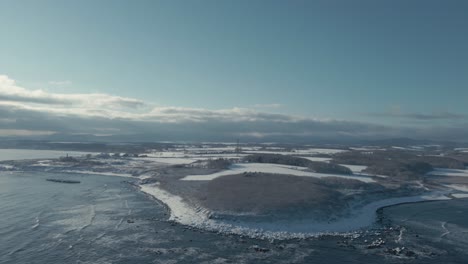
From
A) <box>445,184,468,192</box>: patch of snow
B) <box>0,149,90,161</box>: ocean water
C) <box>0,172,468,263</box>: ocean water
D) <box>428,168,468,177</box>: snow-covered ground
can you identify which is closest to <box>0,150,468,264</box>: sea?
<box>0,172,468,263</box>: ocean water

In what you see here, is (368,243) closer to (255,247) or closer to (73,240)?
(255,247)

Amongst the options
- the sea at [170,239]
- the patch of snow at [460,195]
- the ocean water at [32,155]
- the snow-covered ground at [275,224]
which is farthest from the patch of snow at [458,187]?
the ocean water at [32,155]

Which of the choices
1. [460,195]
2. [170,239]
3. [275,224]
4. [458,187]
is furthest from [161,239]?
[458,187]

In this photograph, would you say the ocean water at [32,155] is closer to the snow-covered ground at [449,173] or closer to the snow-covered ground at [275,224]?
the snow-covered ground at [275,224]

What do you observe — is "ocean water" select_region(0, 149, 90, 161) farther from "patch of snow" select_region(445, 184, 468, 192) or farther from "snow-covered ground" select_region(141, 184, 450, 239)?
"patch of snow" select_region(445, 184, 468, 192)

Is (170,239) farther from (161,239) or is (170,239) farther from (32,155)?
(32,155)

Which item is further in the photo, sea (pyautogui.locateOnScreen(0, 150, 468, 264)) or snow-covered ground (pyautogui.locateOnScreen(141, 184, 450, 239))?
snow-covered ground (pyautogui.locateOnScreen(141, 184, 450, 239))
